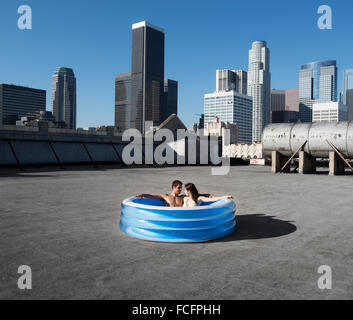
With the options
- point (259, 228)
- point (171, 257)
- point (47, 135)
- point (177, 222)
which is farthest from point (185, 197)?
point (47, 135)

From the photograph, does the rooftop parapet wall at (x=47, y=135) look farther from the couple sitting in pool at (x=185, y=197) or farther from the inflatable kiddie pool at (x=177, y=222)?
the inflatable kiddie pool at (x=177, y=222)

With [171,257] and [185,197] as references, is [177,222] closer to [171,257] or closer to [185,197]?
[171,257]

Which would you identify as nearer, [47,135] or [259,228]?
[259,228]

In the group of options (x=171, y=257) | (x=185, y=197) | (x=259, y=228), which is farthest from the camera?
(x=259, y=228)

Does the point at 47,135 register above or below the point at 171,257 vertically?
above

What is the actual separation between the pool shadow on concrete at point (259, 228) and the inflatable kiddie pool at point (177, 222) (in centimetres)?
44

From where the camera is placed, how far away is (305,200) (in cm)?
1266

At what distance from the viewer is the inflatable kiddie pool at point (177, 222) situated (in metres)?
6.65

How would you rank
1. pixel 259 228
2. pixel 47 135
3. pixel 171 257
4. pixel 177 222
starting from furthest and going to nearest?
pixel 47 135
pixel 259 228
pixel 177 222
pixel 171 257

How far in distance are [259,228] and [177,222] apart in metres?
2.60

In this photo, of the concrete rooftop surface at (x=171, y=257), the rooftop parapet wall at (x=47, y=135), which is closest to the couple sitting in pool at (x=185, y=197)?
the concrete rooftop surface at (x=171, y=257)

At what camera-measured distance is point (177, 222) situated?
261 inches

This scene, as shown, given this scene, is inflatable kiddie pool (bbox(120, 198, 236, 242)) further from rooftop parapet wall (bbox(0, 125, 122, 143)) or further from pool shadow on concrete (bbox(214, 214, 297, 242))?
rooftop parapet wall (bbox(0, 125, 122, 143))

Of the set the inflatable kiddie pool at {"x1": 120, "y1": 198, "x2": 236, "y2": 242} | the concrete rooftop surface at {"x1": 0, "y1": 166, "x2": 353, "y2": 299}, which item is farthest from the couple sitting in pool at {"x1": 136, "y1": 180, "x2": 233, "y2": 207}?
the concrete rooftop surface at {"x1": 0, "y1": 166, "x2": 353, "y2": 299}
